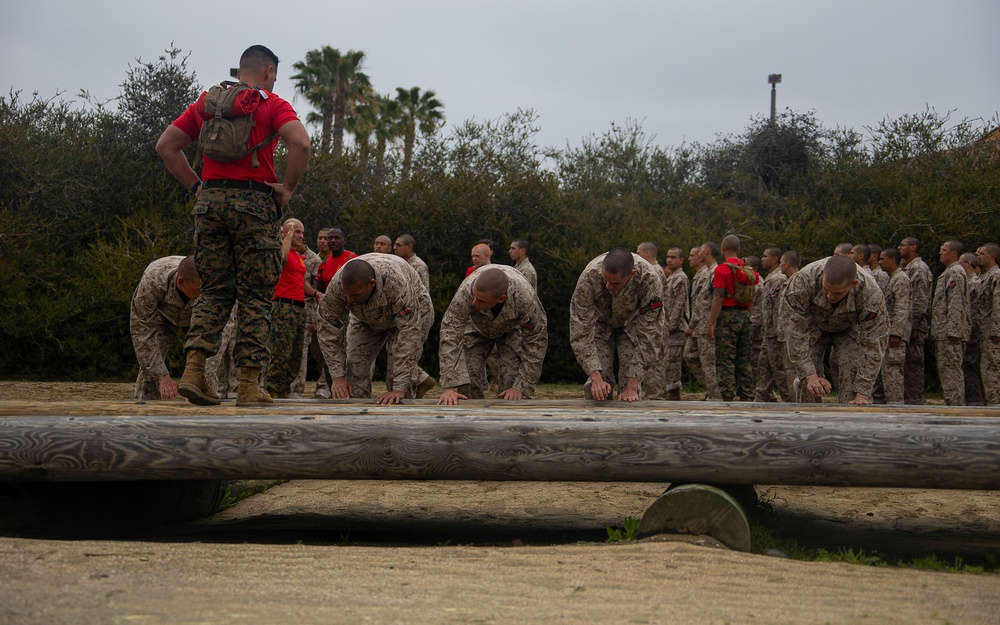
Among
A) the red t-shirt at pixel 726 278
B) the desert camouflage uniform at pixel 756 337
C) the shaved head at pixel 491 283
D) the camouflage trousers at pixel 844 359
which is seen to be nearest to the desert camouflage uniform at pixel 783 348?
the red t-shirt at pixel 726 278

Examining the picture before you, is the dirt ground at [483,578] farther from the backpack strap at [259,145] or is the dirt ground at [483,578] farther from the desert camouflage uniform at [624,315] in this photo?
the backpack strap at [259,145]

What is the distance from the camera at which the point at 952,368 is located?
11.6 meters

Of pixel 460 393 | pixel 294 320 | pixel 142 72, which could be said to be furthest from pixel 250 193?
pixel 142 72

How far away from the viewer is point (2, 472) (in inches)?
207

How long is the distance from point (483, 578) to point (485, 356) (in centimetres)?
405

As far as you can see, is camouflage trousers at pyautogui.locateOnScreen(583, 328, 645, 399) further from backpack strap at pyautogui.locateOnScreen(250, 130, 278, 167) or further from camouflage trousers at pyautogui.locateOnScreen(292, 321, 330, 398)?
camouflage trousers at pyautogui.locateOnScreen(292, 321, 330, 398)

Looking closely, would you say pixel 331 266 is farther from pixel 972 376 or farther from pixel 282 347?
pixel 972 376

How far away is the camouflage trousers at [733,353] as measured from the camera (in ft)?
38.4

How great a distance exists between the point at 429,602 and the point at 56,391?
11.8 meters

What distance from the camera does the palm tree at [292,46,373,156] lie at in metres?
31.9

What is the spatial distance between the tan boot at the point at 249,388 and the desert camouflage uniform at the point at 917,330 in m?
9.29

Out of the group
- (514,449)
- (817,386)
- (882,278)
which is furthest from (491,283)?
(882,278)

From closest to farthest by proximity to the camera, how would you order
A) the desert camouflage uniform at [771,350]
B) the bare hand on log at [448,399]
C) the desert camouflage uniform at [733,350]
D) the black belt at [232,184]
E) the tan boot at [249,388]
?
the black belt at [232,184] → the tan boot at [249,388] → the bare hand on log at [448,399] → the desert camouflage uniform at [771,350] → the desert camouflage uniform at [733,350]

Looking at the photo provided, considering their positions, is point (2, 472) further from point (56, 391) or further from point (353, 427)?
point (56, 391)
